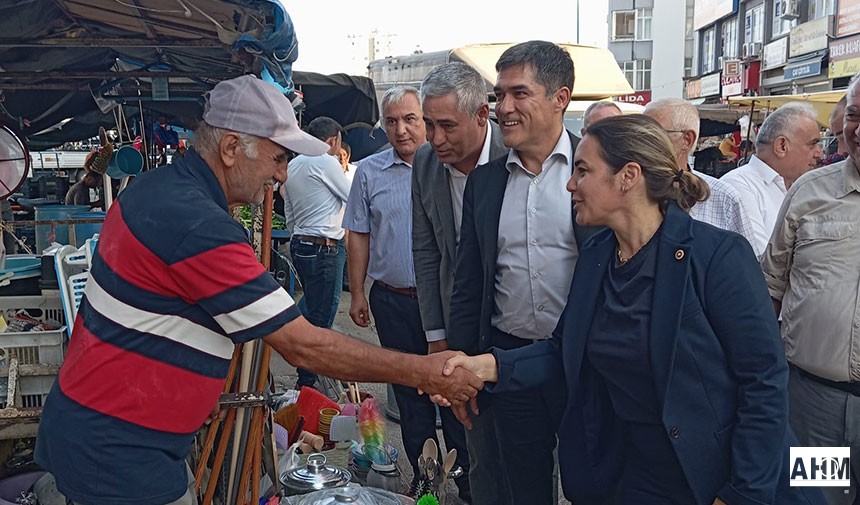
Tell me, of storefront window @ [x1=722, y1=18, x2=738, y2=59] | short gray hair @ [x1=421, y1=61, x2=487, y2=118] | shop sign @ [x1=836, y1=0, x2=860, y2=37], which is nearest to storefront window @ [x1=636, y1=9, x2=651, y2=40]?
storefront window @ [x1=722, y1=18, x2=738, y2=59]

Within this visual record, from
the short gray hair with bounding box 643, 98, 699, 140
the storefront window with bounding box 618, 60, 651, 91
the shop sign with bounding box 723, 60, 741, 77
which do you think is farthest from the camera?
the storefront window with bounding box 618, 60, 651, 91

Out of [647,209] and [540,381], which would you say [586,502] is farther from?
[647,209]

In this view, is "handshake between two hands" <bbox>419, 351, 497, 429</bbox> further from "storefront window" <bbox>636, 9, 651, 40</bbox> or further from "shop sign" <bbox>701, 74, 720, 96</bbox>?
"storefront window" <bbox>636, 9, 651, 40</bbox>

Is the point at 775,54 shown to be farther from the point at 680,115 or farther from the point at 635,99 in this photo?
the point at 680,115

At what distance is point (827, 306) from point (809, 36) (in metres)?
25.8

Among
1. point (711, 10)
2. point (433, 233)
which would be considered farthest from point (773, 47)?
point (433, 233)

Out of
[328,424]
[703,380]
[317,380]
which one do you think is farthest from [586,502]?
[317,380]

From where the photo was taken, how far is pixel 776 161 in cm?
435

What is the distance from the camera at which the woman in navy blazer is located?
2105mm

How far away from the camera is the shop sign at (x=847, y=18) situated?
21750 millimetres

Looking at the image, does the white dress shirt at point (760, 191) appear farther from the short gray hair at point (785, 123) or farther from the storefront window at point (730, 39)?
the storefront window at point (730, 39)

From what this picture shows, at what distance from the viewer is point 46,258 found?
381cm

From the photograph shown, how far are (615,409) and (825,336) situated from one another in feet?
3.09

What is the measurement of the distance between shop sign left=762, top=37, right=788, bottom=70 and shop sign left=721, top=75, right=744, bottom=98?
1777 millimetres
